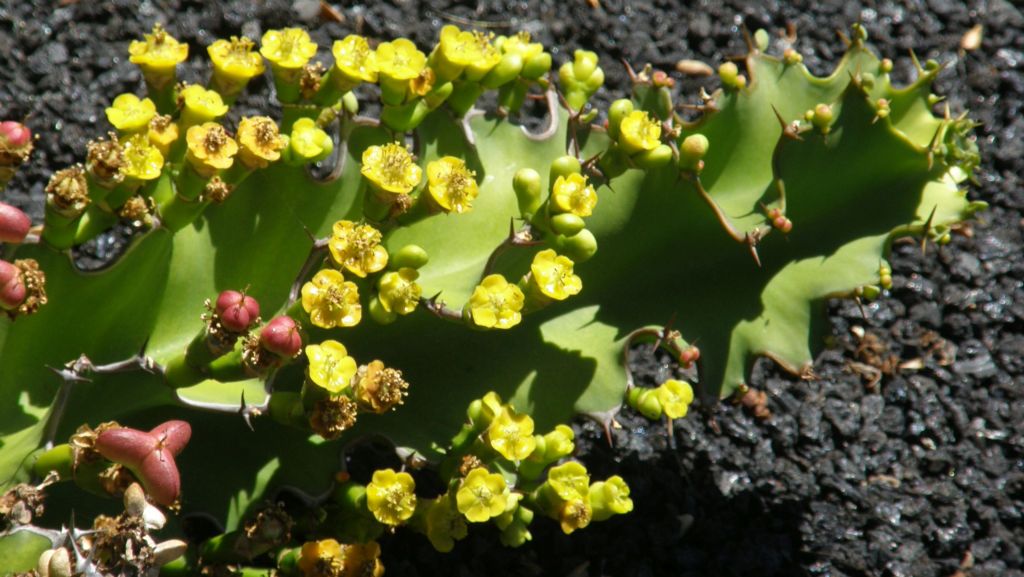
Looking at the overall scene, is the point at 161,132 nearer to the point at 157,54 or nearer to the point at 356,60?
the point at 157,54

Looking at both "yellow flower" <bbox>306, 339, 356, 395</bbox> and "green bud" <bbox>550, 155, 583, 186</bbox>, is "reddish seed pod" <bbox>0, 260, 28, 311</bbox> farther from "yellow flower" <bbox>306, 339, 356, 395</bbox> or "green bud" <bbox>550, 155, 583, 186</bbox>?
"green bud" <bbox>550, 155, 583, 186</bbox>

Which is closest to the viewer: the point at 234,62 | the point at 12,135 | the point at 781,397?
the point at 12,135

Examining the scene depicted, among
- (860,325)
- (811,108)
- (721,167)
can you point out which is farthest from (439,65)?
(860,325)

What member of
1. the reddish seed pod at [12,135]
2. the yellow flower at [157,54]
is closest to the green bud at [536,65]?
the yellow flower at [157,54]

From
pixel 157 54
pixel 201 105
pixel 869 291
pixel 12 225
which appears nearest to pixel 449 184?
pixel 201 105

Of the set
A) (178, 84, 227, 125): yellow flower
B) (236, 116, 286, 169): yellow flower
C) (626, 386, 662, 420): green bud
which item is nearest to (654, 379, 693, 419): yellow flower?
(626, 386, 662, 420): green bud
